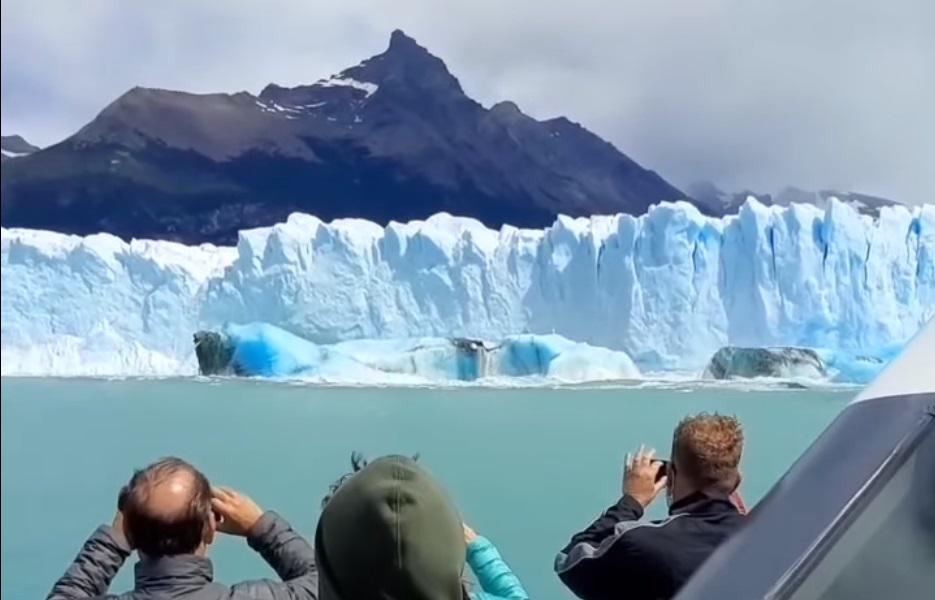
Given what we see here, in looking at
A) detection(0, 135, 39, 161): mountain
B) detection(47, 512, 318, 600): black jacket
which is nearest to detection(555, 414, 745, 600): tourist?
detection(47, 512, 318, 600): black jacket

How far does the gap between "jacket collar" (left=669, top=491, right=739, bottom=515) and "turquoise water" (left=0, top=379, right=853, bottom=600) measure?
3366mm

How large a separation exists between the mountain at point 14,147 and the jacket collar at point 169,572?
6863 mm

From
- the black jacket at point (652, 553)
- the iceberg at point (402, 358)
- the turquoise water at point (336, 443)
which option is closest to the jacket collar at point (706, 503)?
the black jacket at point (652, 553)

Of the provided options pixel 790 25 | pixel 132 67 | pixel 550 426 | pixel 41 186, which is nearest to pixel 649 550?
pixel 550 426

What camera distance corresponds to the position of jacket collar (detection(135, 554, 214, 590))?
36.8 inches

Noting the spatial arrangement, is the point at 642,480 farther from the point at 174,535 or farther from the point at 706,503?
the point at 174,535

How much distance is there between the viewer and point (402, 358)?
620 cm

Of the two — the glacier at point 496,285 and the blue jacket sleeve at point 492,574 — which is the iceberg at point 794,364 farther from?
the blue jacket sleeve at point 492,574

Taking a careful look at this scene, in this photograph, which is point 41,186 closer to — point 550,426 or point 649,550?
point 550,426

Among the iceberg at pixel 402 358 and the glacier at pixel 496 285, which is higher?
the glacier at pixel 496 285

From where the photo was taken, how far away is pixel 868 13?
18.5 feet

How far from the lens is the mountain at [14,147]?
738 cm

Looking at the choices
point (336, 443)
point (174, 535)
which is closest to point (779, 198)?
point (336, 443)

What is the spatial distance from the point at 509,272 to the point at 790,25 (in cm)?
173
